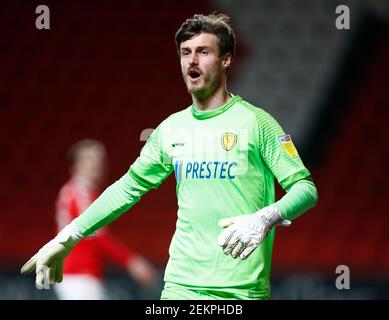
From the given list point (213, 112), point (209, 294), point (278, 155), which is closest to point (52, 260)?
point (209, 294)

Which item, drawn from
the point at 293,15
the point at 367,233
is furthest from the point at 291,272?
the point at 293,15

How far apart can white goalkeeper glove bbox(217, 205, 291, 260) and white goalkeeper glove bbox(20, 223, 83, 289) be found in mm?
775

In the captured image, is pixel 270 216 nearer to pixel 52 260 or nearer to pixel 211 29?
pixel 211 29

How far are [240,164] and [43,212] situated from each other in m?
6.27

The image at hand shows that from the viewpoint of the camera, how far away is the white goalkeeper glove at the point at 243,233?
3.29 metres

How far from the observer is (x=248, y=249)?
3309 millimetres

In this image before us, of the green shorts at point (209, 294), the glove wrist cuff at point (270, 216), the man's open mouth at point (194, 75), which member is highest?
the man's open mouth at point (194, 75)

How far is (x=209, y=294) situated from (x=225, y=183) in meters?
0.45

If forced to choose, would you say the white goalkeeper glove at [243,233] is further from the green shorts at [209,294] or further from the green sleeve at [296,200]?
the green shorts at [209,294]

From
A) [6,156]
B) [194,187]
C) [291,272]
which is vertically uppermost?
[6,156]

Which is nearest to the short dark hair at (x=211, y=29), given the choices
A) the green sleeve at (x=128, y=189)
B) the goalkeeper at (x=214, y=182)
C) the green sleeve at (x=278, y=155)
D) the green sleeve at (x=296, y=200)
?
the goalkeeper at (x=214, y=182)

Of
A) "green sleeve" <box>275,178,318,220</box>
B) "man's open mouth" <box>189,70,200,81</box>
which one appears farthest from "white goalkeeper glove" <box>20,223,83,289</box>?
"green sleeve" <box>275,178,318,220</box>

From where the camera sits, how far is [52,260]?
3713 millimetres

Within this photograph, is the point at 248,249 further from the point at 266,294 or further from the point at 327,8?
the point at 327,8
